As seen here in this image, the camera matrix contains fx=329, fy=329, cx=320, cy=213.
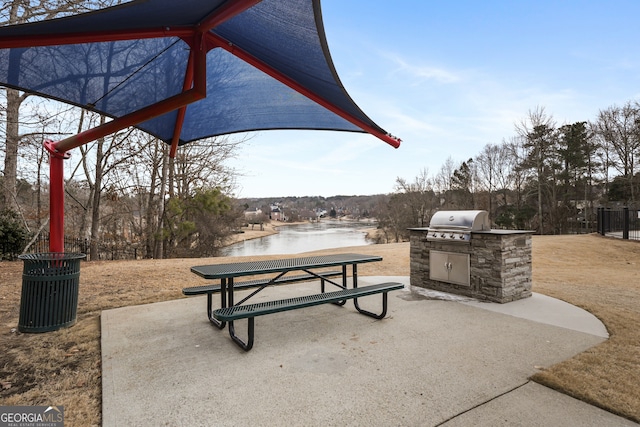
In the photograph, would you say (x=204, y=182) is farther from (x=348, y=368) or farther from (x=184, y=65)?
(x=348, y=368)

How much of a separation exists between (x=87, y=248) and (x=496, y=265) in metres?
12.5

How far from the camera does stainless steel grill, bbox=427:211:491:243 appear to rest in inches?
180

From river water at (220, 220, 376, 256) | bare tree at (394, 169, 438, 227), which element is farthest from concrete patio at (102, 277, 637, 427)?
bare tree at (394, 169, 438, 227)

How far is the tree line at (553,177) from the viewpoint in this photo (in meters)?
24.4

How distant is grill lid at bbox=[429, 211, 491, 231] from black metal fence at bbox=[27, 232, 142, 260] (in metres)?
10.2

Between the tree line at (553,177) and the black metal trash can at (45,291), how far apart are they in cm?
2445

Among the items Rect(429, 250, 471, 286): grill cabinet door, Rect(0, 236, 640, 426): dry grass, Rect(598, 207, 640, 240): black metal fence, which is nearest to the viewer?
Rect(0, 236, 640, 426): dry grass

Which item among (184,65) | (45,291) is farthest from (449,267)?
(45,291)

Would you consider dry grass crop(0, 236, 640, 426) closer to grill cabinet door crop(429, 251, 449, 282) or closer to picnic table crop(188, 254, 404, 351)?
picnic table crop(188, 254, 404, 351)

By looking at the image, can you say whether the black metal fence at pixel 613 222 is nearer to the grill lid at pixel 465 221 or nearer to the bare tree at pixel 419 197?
the bare tree at pixel 419 197

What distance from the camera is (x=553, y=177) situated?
26500 millimetres

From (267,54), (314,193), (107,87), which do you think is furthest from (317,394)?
(314,193)

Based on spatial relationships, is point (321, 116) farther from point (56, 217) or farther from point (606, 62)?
point (606, 62)

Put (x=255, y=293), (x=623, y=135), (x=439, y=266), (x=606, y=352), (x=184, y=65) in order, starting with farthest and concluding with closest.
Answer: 1. (x=623, y=135)
2. (x=439, y=266)
3. (x=184, y=65)
4. (x=255, y=293)
5. (x=606, y=352)
